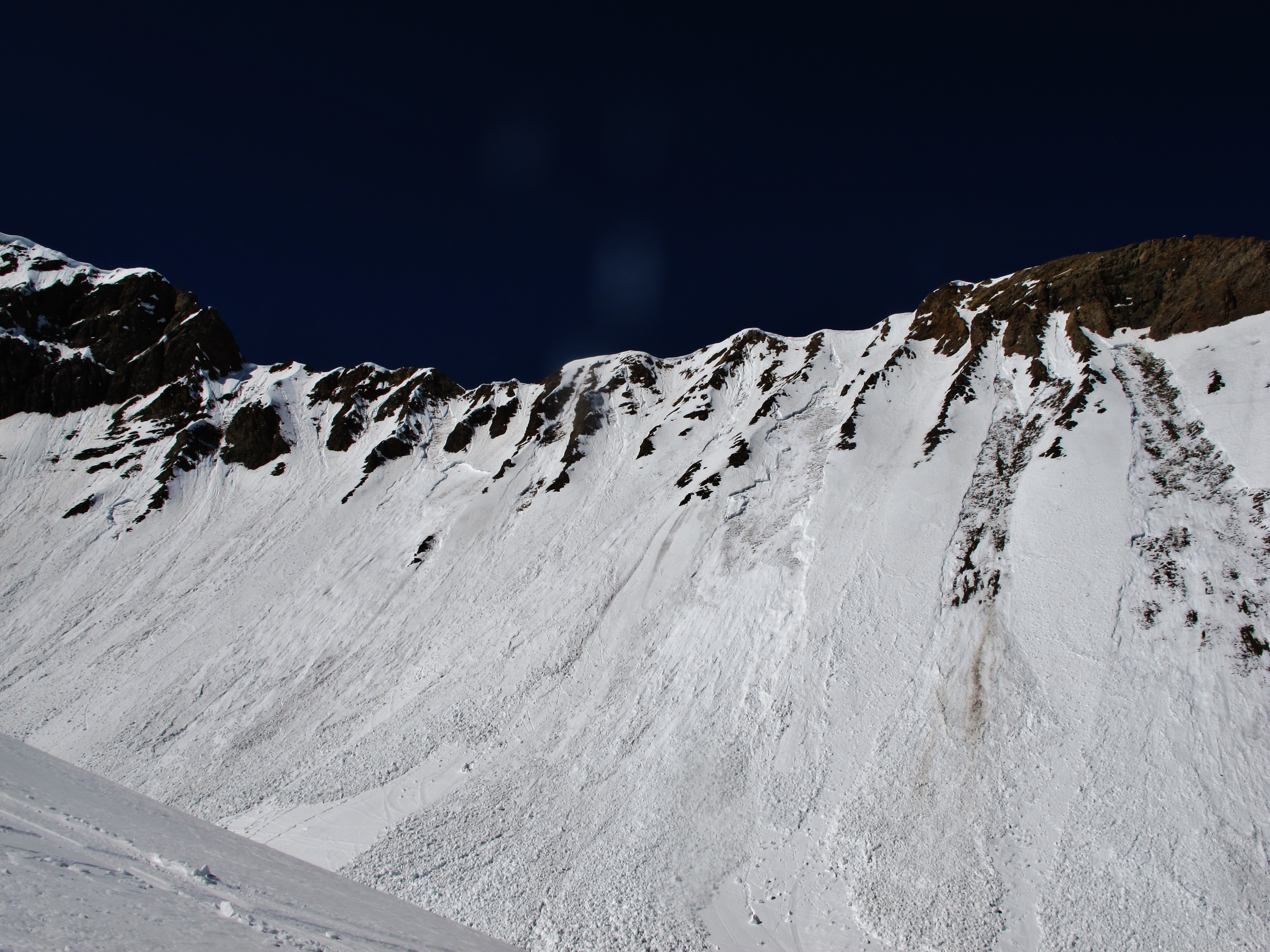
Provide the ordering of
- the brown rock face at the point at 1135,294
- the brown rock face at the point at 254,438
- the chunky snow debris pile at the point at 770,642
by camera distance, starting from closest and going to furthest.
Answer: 1. the chunky snow debris pile at the point at 770,642
2. the brown rock face at the point at 1135,294
3. the brown rock face at the point at 254,438

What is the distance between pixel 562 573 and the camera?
40.0 m

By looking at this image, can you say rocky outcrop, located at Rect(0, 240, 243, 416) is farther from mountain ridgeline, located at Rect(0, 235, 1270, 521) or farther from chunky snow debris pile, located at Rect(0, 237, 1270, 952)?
chunky snow debris pile, located at Rect(0, 237, 1270, 952)

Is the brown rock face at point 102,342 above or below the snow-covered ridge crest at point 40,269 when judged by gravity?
below

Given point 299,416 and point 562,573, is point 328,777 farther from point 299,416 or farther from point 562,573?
point 299,416

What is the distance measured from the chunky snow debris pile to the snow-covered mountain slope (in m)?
11.1

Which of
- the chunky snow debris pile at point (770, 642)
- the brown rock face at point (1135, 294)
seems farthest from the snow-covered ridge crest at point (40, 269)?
the brown rock face at point (1135, 294)

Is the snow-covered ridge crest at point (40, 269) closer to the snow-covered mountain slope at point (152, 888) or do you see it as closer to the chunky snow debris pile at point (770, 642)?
the chunky snow debris pile at point (770, 642)

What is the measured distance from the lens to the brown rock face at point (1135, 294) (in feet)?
127

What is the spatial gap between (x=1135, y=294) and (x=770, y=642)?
3899cm

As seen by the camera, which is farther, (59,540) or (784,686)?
(59,540)

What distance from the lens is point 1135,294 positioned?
42.9m

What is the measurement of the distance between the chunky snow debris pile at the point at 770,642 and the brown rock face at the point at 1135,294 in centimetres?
32

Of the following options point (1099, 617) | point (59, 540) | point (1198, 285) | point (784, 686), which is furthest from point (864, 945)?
point (59, 540)

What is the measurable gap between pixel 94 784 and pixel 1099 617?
32.3 metres
